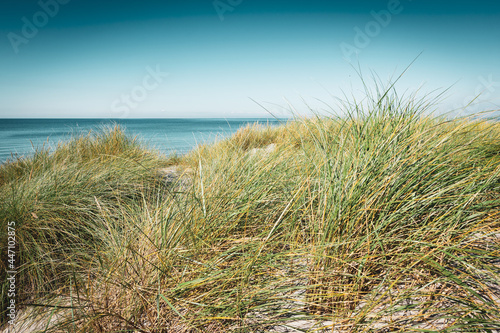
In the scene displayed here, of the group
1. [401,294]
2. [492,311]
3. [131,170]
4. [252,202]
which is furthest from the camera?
[131,170]

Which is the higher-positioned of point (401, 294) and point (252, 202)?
point (252, 202)

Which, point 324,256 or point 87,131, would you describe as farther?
point 87,131

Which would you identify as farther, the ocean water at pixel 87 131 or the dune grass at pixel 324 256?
the ocean water at pixel 87 131

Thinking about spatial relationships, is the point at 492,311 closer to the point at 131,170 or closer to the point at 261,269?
the point at 261,269

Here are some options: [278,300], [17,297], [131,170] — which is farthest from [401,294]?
[131,170]

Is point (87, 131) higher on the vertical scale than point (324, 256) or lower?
higher

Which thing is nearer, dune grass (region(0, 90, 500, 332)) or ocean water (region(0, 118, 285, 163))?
dune grass (region(0, 90, 500, 332))

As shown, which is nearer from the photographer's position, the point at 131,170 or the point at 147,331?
the point at 147,331

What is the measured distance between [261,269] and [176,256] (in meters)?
0.41

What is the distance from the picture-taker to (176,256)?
1.14m

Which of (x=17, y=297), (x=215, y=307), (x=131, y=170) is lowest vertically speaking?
(x=17, y=297)

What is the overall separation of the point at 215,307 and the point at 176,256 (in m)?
0.36

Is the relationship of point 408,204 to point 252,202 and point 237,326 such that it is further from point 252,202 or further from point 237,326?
point 237,326

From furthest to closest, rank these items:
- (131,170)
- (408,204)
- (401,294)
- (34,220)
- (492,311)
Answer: (131,170), (34,220), (408,204), (401,294), (492,311)
